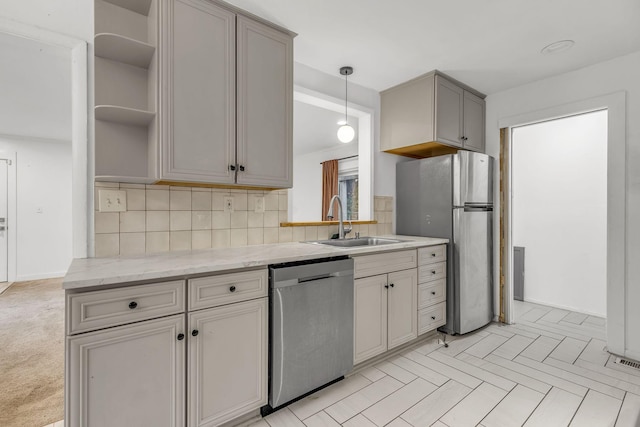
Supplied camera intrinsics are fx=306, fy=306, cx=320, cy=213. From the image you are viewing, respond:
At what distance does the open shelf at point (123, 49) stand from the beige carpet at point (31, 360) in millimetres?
1989

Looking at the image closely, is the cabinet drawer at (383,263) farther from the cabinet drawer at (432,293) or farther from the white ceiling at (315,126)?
the white ceiling at (315,126)

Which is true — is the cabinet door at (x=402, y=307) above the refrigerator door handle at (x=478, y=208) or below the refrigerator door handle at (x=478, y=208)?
below

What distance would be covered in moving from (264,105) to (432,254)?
1768 millimetres

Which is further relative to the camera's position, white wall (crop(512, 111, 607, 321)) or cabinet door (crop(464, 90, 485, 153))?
white wall (crop(512, 111, 607, 321))

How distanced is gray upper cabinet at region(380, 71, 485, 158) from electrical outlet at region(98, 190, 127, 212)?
7.45 ft

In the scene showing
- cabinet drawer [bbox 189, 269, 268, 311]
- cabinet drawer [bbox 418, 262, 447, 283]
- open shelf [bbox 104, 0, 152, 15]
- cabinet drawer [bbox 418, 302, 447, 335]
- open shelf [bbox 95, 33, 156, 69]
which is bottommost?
cabinet drawer [bbox 418, 302, 447, 335]

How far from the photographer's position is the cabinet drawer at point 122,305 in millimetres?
1121

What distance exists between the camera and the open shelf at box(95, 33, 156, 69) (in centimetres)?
153

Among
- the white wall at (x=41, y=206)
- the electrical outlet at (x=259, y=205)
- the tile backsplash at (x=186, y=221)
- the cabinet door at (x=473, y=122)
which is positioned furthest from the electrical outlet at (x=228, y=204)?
the white wall at (x=41, y=206)

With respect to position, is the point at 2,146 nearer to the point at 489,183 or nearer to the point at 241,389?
the point at 241,389

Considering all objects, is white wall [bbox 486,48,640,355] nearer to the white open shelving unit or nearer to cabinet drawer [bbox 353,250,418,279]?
cabinet drawer [bbox 353,250,418,279]

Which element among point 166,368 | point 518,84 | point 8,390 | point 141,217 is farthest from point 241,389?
point 518,84

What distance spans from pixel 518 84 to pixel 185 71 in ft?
9.71

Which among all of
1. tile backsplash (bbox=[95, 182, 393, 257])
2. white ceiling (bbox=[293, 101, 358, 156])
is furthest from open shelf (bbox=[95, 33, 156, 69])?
white ceiling (bbox=[293, 101, 358, 156])
